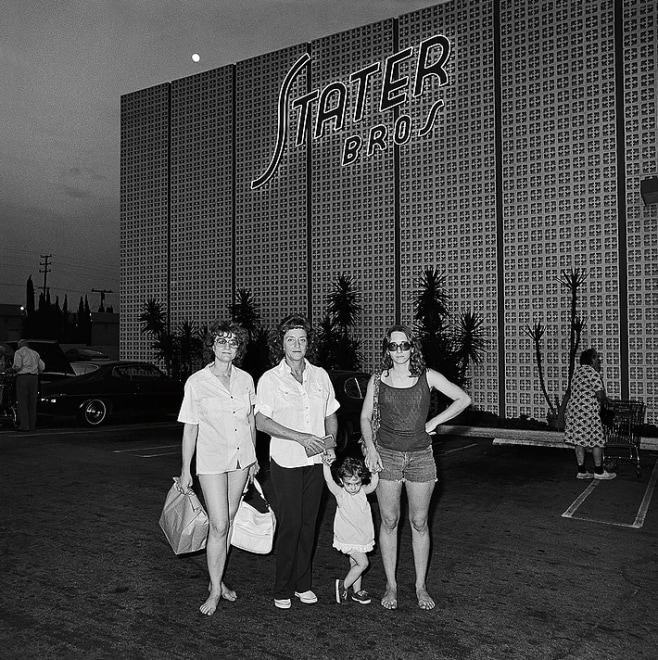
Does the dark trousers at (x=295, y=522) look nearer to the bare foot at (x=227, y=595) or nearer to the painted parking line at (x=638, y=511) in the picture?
the bare foot at (x=227, y=595)

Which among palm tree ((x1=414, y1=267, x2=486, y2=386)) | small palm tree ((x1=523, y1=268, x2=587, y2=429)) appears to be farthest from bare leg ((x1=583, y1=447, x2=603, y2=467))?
palm tree ((x1=414, y1=267, x2=486, y2=386))

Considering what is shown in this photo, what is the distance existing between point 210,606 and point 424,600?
119cm

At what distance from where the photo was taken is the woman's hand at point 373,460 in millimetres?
3579

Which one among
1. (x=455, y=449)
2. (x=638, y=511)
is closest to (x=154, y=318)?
(x=455, y=449)

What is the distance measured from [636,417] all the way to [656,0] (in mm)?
9587

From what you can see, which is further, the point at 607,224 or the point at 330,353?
the point at 330,353

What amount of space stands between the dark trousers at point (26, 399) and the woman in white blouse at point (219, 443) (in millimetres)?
8806

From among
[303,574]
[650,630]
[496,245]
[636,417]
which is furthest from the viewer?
[496,245]

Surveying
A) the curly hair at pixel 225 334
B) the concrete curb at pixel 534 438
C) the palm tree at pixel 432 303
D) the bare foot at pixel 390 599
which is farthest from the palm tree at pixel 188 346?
the bare foot at pixel 390 599

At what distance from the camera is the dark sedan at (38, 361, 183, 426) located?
12406 mm

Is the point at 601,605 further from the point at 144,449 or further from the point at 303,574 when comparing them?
the point at 144,449

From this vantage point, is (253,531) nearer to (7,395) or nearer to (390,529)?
(390,529)

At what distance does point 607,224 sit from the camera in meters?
A: 13.9

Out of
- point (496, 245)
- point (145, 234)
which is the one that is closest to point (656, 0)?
point (496, 245)
